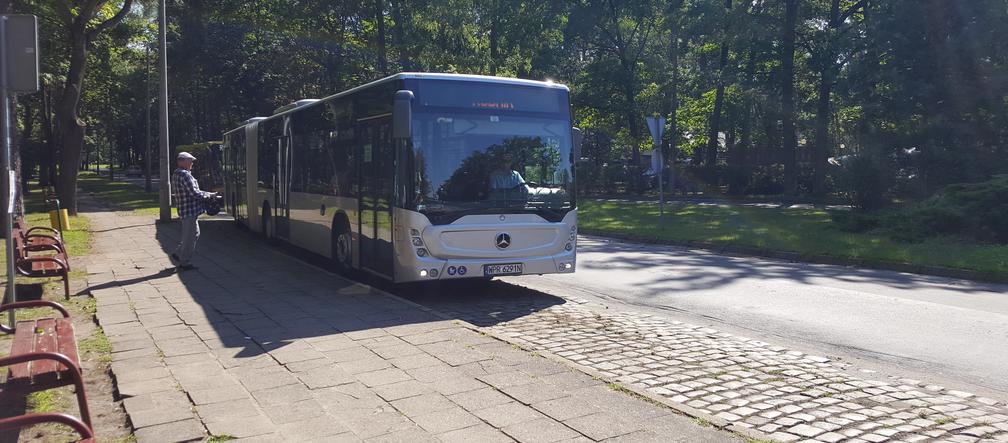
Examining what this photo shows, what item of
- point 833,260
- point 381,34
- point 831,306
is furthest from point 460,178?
point 381,34

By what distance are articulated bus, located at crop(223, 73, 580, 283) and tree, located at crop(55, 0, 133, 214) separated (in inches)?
579

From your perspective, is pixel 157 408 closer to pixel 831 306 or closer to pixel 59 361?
pixel 59 361

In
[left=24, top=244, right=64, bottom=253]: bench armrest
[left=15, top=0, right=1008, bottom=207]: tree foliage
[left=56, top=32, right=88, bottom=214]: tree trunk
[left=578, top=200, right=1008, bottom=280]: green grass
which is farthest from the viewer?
[left=56, top=32, right=88, bottom=214]: tree trunk

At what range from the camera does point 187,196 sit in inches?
510

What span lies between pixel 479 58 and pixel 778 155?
50.8 ft

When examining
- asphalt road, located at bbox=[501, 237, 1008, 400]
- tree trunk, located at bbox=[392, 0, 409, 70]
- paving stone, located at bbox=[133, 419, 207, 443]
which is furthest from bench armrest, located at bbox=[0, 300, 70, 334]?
tree trunk, located at bbox=[392, 0, 409, 70]

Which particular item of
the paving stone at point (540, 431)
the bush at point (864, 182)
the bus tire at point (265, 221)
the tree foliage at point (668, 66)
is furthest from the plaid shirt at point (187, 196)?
the bush at point (864, 182)

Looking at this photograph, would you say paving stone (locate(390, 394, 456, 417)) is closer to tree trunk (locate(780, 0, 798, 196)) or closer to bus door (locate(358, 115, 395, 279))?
bus door (locate(358, 115, 395, 279))

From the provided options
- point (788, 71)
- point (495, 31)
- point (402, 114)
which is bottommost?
point (402, 114)

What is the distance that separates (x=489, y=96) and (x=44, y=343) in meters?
6.33

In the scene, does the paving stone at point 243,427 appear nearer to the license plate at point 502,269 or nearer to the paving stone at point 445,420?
the paving stone at point 445,420

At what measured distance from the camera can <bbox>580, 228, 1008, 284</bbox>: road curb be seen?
1332 centimetres

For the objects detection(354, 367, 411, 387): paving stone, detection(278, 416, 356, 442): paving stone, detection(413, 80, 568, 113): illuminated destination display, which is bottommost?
detection(278, 416, 356, 442): paving stone

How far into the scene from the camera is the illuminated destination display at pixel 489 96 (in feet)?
34.1
